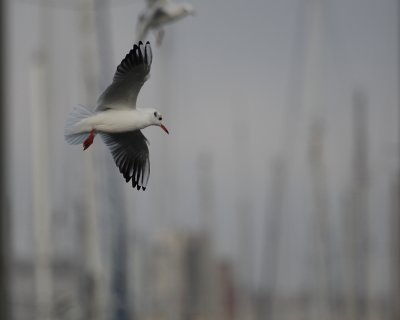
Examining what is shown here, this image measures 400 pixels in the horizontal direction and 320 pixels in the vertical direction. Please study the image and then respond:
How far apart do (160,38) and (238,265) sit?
3559 inches

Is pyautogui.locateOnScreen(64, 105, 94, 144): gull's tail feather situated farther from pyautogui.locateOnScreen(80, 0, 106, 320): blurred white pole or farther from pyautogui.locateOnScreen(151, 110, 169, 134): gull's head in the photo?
pyautogui.locateOnScreen(80, 0, 106, 320): blurred white pole

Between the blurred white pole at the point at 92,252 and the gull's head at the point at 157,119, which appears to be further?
the blurred white pole at the point at 92,252

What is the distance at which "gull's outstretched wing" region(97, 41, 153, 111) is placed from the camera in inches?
237

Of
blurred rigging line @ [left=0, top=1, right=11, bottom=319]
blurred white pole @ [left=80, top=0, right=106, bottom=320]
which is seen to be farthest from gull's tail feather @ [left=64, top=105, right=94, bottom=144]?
blurred white pole @ [left=80, top=0, right=106, bottom=320]

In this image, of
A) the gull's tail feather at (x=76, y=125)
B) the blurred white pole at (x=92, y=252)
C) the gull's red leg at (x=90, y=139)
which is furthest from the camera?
the blurred white pole at (x=92, y=252)

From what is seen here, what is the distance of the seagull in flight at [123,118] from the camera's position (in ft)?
19.5

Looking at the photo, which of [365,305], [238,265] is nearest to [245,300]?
[238,265]

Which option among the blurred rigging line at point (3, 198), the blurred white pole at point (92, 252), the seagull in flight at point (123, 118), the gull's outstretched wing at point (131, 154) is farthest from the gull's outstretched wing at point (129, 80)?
the blurred white pole at point (92, 252)

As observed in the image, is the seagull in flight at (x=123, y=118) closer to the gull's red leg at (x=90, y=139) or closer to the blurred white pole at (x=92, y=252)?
the gull's red leg at (x=90, y=139)

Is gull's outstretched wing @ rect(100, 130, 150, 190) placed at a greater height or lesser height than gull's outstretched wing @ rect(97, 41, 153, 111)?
lesser

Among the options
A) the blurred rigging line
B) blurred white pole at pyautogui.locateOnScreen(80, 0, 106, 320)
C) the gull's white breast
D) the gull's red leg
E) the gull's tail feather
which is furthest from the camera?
blurred white pole at pyautogui.locateOnScreen(80, 0, 106, 320)

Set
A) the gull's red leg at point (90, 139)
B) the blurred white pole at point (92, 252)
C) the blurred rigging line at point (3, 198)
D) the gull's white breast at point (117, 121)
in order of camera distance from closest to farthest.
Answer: the gull's white breast at point (117, 121) → the gull's red leg at point (90, 139) → the blurred rigging line at point (3, 198) → the blurred white pole at point (92, 252)

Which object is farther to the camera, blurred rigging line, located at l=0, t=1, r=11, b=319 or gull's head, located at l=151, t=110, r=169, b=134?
blurred rigging line, located at l=0, t=1, r=11, b=319

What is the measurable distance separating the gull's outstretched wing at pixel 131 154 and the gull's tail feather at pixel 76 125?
12 centimetres
